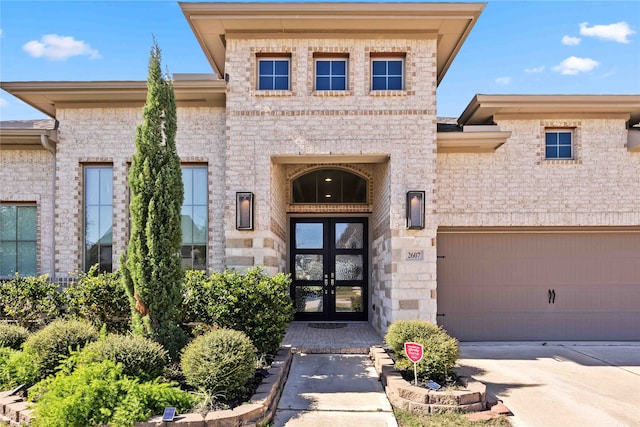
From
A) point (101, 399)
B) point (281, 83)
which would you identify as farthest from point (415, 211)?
point (101, 399)

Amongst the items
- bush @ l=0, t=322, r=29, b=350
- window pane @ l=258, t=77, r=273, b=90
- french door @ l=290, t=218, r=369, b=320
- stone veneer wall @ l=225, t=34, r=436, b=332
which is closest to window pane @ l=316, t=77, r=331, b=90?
stone veneer wall @ l=225, t=34, r=436, b=332

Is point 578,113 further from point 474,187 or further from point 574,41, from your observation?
point 574,41

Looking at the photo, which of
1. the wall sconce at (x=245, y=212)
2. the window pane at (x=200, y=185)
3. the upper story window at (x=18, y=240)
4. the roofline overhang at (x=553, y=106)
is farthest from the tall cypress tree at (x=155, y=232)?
the roofline overhang at (x=553, y=106)

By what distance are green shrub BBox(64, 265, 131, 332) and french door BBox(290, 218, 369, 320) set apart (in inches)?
175

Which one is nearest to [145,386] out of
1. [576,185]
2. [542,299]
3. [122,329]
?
[122,329]

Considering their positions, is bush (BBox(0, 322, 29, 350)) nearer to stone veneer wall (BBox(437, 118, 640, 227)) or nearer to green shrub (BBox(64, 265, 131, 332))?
green shrub (BBox(64, 265, 131, 332))

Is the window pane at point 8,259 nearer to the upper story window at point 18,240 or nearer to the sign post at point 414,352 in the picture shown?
the upper story window at point 18,240

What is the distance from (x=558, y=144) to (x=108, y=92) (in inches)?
373

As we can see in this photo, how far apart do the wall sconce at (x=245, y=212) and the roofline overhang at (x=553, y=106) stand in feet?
16.6

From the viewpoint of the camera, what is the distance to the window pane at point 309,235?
1107cm

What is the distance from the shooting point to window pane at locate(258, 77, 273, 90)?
8.40 m

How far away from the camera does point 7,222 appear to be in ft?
30.4

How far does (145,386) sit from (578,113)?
31.2 ft

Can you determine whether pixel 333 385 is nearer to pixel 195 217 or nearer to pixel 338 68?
pixel 195 217
